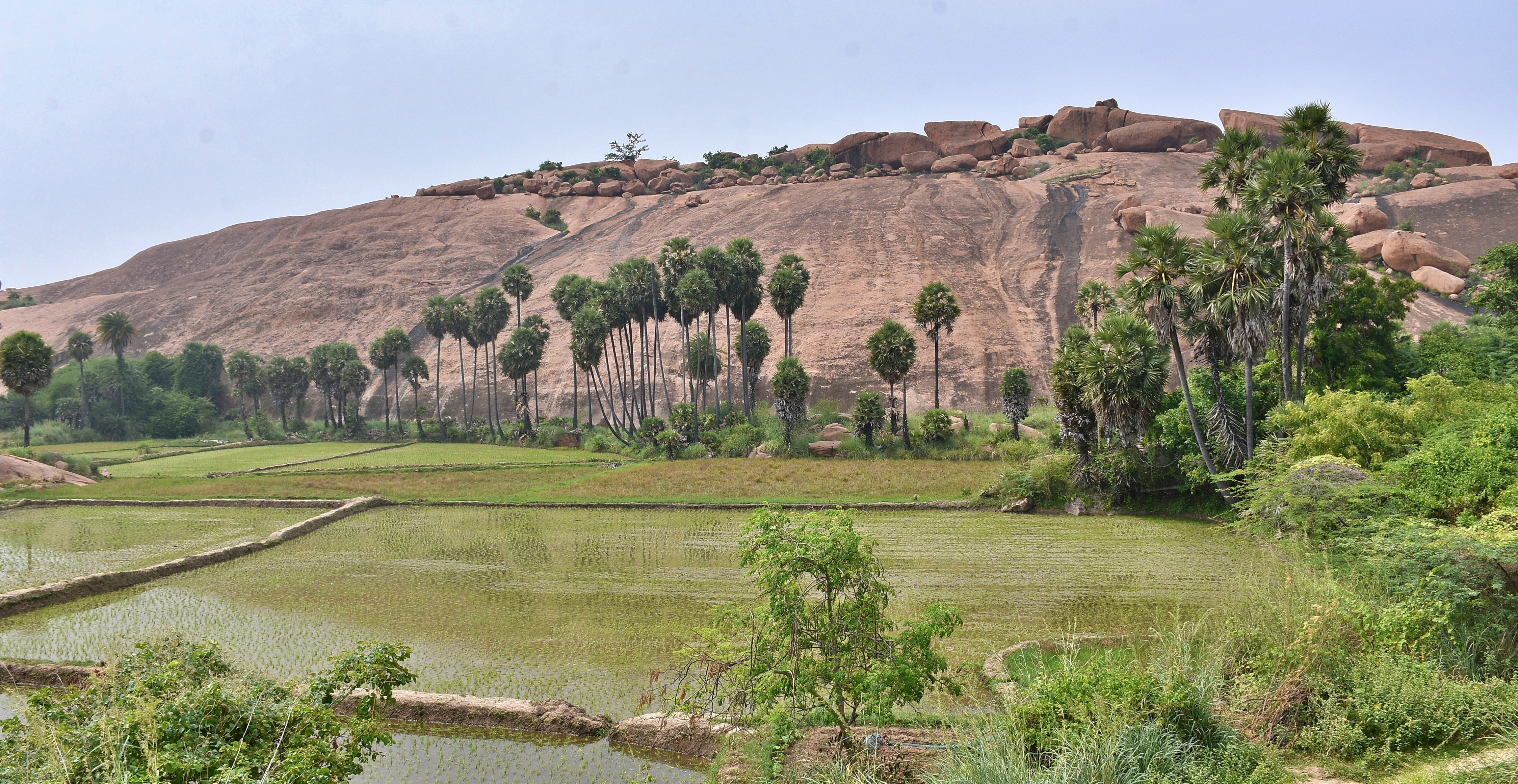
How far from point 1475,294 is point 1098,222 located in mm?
51150

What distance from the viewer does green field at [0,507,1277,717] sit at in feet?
43.9

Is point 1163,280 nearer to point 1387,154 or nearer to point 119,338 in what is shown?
point 119,338

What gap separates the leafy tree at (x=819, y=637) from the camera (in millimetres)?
8234

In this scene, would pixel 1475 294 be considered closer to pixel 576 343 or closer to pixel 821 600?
pixel 821 600

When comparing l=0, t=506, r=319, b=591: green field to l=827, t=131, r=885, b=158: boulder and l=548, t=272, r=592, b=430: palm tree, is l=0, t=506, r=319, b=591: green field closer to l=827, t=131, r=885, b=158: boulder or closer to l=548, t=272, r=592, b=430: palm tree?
l=548, t=272, r=592, b=430: palm tree

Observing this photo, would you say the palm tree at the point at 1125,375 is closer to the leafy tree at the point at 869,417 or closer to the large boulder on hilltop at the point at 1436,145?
the leafy tree at the point at 869,417

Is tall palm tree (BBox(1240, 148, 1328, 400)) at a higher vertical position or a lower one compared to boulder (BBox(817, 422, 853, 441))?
higher

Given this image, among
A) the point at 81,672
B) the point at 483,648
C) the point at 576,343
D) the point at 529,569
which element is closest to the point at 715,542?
the point at 529,569

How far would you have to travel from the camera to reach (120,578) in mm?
19469

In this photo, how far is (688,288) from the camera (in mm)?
51156

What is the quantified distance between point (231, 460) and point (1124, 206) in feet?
272

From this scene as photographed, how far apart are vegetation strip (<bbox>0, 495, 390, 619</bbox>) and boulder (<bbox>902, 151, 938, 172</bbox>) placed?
103 metres

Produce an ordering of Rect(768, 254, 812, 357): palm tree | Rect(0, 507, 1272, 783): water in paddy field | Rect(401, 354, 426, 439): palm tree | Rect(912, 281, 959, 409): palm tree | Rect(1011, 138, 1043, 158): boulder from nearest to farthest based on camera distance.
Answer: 1. Rect(0, 507, 1272, 783): water in paddy field
2. Rect(912, 281, 959, 409): palm tree
3. Rect(768, 254, 812, 357): palm tree
4. Rect(401, 354, 426, 439): palm tree
5. Rect(1011, 138, 1043, 158): boulder

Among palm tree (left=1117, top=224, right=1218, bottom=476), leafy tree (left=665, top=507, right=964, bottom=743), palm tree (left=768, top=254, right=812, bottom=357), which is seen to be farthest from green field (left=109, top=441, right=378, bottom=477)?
palm tree (left=1117, top=224, right=1218, bottom=476)
